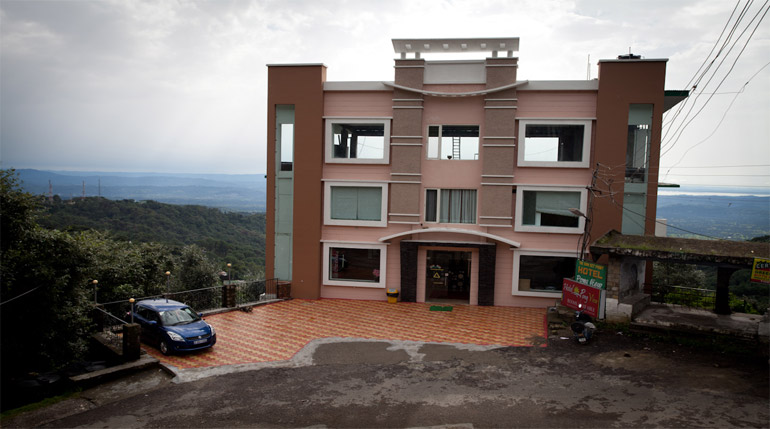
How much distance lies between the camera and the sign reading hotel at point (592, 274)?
1509cm

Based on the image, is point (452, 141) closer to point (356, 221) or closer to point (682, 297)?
point (356, 221)

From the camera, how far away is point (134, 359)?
12.8 metres

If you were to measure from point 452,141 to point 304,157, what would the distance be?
266 inches

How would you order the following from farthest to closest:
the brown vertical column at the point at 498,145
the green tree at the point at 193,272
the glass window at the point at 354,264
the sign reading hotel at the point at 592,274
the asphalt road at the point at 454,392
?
the green tree at the point at 193,272, the glass window at the point at 354,264, the brown vertical column at the point at 498,145, the sign reading hotel at the point at 592,274, the asphalt road at the point at 454,392

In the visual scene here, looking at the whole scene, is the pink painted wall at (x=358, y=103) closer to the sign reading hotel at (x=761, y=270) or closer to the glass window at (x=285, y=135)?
the glass window at (x=285, y=135)

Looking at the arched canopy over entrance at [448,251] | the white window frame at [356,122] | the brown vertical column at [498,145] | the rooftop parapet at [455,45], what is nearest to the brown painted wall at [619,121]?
the brown vertical column at [498,145]

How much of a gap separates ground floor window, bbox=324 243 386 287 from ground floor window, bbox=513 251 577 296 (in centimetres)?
595

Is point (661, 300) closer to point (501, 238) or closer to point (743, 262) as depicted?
point (743, 262)

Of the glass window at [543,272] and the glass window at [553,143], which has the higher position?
the glass window at [553,143]

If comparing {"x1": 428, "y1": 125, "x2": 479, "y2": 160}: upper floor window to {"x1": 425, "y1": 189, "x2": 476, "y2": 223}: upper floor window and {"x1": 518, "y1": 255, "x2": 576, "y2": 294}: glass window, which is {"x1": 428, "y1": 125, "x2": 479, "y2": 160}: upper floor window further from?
{"x1": 518, "y1": 255, "x2": 576, "y2": 294}: glass window

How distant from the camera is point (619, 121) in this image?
18078mm

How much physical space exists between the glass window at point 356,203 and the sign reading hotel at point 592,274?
8669 millimetres

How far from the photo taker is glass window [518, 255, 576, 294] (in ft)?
62.8

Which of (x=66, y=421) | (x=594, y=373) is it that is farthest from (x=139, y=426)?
(x=594, y=373)
